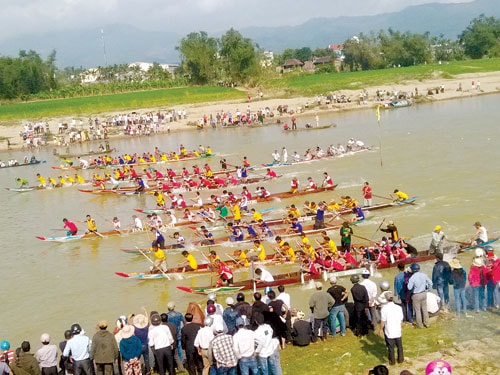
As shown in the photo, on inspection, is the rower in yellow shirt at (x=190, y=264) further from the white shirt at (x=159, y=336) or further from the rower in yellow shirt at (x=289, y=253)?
the white shirt at (x=159, y=336)

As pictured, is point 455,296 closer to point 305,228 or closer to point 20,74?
point 305,228

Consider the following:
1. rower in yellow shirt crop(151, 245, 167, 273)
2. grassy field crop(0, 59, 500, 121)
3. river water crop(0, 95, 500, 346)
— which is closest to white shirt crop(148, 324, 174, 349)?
river water crop(0, 95, 500, 346)

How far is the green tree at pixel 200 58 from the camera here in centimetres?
8212

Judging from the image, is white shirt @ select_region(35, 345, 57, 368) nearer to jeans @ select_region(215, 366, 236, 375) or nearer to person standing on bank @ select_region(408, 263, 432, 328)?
jeans @ select_region(215, 366, 236, 375)

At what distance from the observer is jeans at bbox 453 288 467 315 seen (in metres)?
11.0

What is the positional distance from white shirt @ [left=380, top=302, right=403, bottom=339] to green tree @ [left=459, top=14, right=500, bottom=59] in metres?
99.4

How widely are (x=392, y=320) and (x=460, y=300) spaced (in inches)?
100

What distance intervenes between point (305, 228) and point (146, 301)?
263 inches

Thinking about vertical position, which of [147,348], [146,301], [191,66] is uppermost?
[191,66]

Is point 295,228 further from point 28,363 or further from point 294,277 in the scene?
point 28,363

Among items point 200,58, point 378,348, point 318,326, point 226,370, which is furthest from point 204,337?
point 200,58

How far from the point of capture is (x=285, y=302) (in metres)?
10.8

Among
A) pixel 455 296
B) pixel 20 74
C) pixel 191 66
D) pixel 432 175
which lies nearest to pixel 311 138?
pixel 432 175

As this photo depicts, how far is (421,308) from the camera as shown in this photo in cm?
1077
